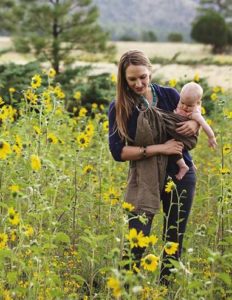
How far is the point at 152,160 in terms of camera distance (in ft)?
10.2

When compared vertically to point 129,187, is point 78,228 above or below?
below

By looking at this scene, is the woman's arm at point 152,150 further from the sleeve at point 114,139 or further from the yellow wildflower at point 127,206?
the yellow wildflower at point 127,206

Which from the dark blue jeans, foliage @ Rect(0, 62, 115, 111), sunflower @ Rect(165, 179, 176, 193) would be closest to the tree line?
foliage @ Rect(0, 62, 115, 111)

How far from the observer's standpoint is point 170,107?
3191mm

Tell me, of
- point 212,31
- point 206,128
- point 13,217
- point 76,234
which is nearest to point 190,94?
point 206,128

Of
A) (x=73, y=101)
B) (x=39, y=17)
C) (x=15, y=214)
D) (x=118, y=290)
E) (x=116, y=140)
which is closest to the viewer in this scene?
(x=118, y=290)

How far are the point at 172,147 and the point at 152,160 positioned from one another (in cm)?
11

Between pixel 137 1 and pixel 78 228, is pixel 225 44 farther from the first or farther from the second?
pixel 137 1

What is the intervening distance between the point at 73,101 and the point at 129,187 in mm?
6053

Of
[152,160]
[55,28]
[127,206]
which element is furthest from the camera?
[55,28]

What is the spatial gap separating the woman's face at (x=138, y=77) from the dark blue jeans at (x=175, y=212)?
456 millimetres

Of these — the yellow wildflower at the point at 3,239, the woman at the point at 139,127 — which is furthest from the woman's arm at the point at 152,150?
the yellow wildflower at the point at 3,239

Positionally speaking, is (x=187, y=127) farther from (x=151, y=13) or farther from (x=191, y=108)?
(x=151, y=13)

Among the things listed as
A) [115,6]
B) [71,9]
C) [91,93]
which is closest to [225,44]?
[71,9]
